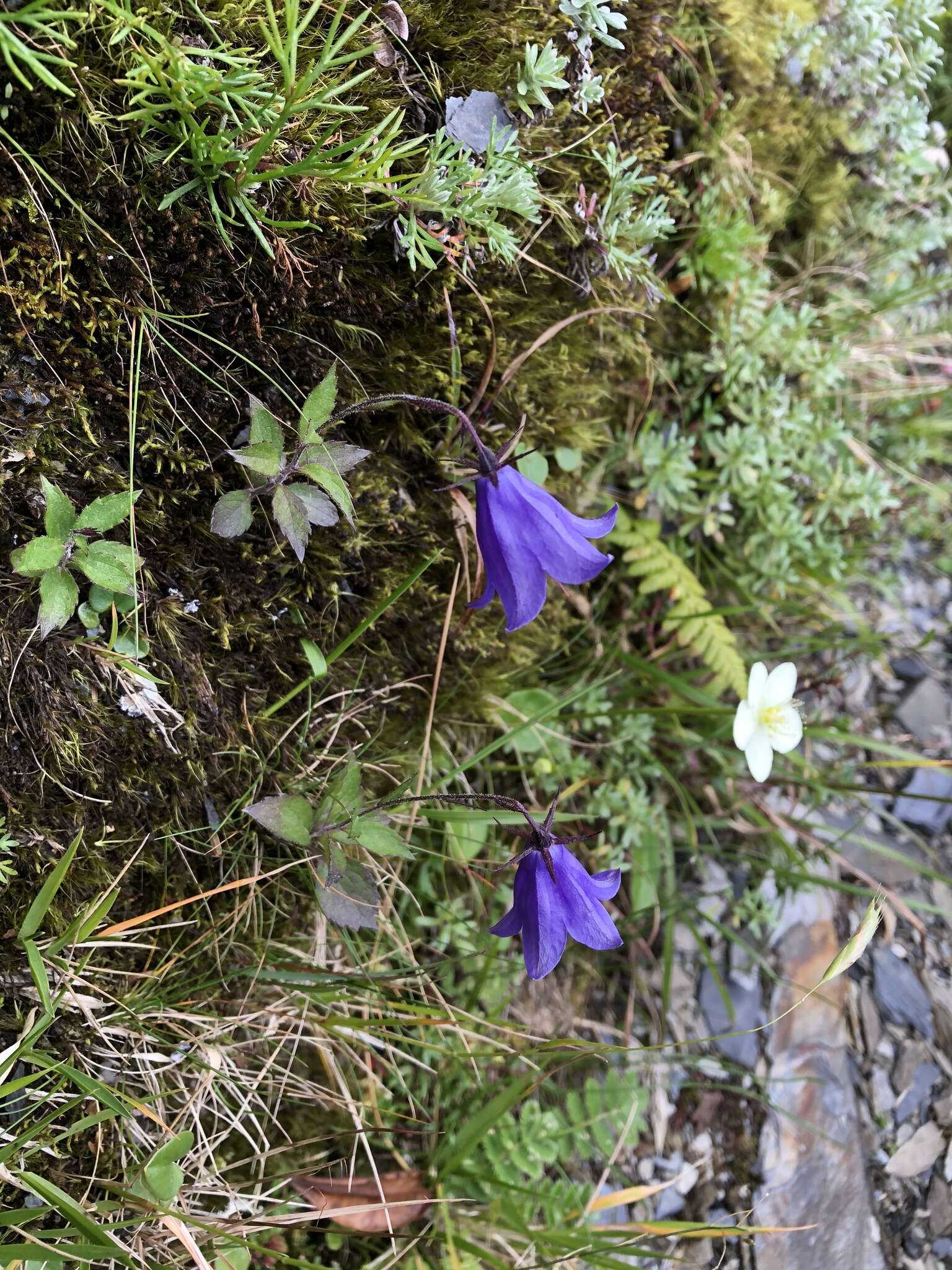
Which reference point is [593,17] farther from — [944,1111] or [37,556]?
[944,1111]

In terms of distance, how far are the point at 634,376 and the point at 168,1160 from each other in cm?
217

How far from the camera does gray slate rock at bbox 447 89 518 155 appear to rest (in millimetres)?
1756

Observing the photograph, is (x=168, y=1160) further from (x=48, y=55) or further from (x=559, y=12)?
(x=559, y=12)

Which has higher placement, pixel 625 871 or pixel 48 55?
pixel 48 55

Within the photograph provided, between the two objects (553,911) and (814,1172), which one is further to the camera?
(814,1172)

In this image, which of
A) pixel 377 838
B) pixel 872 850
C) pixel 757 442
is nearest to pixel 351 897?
pixel 377 838

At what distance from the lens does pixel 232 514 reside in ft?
5.53

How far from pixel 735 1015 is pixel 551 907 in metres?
1.41

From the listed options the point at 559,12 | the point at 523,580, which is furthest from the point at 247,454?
the point at 559,12

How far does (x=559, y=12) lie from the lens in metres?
1.92

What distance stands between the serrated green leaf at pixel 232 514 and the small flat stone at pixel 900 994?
95.4 inches

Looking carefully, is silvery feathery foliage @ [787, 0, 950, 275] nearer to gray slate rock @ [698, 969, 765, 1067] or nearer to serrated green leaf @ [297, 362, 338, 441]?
serrated green leaf @ [297, 362, 338, 441]

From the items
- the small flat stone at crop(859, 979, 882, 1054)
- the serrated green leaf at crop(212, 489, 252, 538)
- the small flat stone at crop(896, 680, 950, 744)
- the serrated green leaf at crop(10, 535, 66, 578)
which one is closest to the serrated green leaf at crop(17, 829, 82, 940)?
the serrated green leaf at crop(10, 535, 66, 578)

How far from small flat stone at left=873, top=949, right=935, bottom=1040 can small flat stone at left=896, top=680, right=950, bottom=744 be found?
79 cm
